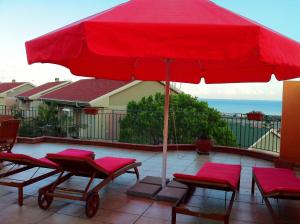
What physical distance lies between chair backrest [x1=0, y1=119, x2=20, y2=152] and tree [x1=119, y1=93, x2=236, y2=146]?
7.82 m

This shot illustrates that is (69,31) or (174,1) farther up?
(174,1)

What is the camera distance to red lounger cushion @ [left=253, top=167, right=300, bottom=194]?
3.24 meters

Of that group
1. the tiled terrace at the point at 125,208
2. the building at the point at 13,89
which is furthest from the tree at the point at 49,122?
the building at the point at 13,89

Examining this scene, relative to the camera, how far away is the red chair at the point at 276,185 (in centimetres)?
321

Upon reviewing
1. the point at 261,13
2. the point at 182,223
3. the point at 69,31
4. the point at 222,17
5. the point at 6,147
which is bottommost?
the point at 182,223

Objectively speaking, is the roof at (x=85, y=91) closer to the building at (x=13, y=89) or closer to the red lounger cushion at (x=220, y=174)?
the building at (x=13, y=89)

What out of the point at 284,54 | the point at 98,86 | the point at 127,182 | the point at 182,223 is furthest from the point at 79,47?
the point at 98,86

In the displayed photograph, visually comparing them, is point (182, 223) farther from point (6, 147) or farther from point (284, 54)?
point (6, 147)

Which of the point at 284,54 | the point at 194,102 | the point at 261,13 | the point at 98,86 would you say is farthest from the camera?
the point at 98,86

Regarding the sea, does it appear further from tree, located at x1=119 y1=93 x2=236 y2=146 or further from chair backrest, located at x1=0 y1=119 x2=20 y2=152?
chair backrest, located at x1=0 y1=119 x2=20 y2=152

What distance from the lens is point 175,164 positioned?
6527 millimetres

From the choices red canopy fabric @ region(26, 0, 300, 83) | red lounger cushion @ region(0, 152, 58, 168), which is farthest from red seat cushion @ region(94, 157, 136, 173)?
red canopy fabric @ region(26, 0, 300, 83)

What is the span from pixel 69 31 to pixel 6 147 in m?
3.73

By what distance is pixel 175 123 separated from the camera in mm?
14398
